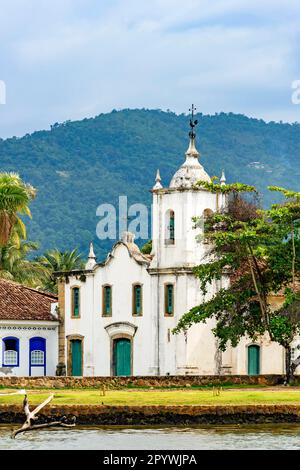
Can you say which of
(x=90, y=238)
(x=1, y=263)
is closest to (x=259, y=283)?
(x=1, y=263)

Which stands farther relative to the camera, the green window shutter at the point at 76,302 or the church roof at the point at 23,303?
the church roof at the point at 23,303

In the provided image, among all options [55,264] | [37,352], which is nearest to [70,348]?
[37,352]

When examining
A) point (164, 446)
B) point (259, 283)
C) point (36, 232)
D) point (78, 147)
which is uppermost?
point (78, 147)

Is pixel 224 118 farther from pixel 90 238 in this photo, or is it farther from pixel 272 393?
pixel 272 393

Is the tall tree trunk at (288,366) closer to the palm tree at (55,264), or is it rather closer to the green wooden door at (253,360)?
the green wooden door at (253,360)

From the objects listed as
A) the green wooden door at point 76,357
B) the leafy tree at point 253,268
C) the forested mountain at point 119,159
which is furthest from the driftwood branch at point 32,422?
the forested mountain at point 119,159

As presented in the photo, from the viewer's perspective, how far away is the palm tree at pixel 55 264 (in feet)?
290

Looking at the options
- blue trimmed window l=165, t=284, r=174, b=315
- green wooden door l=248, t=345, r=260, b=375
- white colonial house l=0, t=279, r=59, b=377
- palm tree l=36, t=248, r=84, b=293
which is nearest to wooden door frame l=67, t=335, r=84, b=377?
white colonial house l=0, t=279, r=59, b=377

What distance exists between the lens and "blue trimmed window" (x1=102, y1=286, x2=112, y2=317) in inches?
2581

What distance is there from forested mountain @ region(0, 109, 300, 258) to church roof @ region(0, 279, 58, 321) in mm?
47984

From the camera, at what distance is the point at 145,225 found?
79.8 meters

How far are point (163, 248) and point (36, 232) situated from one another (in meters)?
67.8

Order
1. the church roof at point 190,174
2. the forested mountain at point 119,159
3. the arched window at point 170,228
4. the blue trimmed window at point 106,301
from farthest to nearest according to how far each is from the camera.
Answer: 1. the forested mountain at point 119,159
2. the blue trimmed window at point 106,301
3. the arched window at point 170,228
4. the church roof at point 190,174

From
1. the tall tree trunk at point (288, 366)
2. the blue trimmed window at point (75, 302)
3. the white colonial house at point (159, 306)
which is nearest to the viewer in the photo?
the tall tree trunk at point (288, 366)
